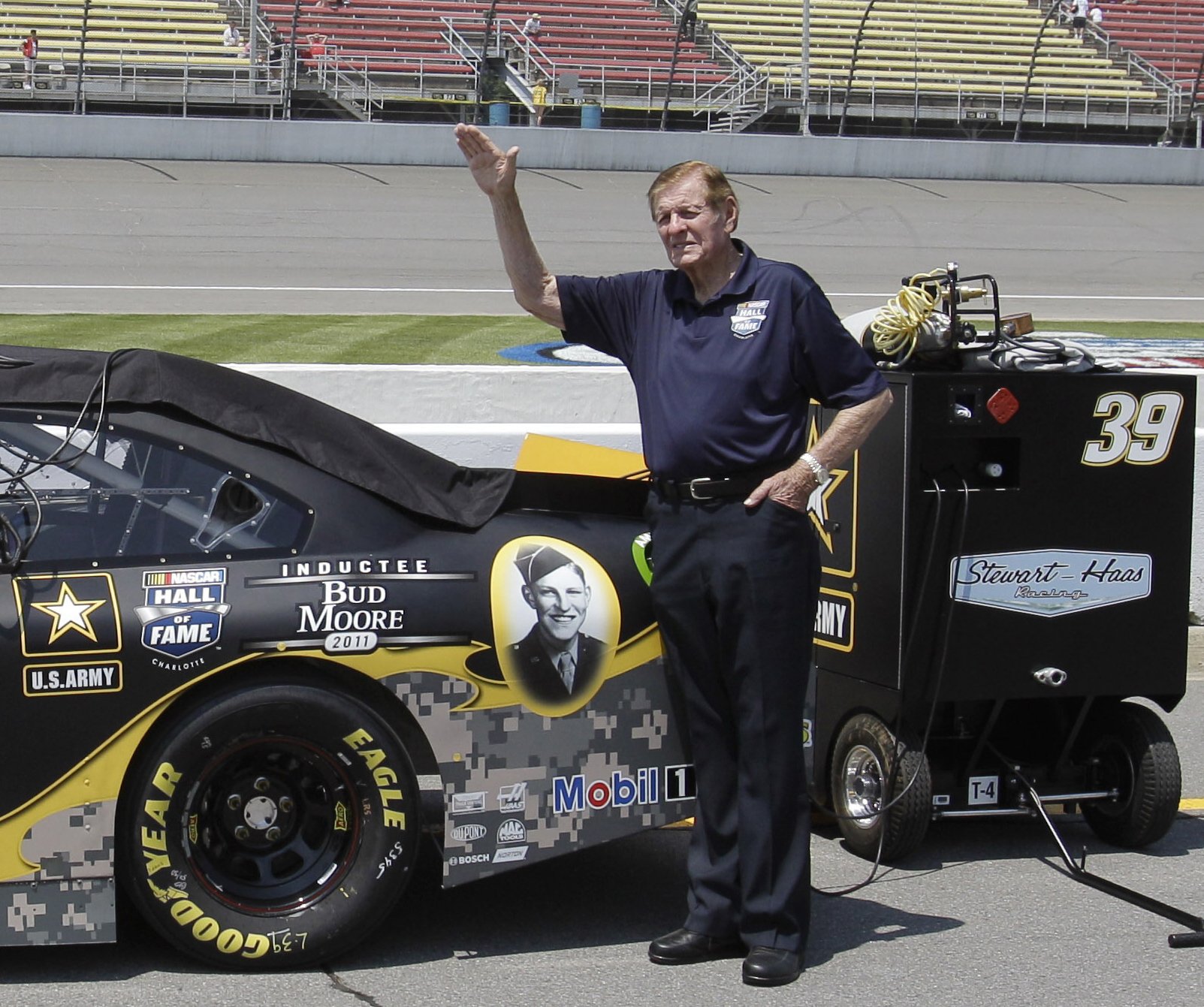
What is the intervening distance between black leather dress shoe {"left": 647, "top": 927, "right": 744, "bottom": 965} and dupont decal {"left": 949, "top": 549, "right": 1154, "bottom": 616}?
1334mm

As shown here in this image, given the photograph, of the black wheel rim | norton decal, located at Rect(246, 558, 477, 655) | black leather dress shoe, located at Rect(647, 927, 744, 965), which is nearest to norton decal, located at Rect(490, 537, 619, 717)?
norton decal, located at Rect(246, 558, 477, 655)

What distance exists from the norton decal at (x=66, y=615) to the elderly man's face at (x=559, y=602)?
995mm

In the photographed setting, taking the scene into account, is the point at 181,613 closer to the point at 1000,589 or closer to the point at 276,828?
the point at 276,828

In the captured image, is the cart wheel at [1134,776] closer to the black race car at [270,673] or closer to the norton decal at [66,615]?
the black race car at [270,673]

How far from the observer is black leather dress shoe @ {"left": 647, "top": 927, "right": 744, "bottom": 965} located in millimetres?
4008

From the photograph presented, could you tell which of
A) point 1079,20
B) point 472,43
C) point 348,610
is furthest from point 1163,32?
point 348,610

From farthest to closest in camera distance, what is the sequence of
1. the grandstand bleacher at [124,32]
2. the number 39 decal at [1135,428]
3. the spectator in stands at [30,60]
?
the grandstand bleacher at [124,32]
the spectator in stands at [30,60]
the number 39 decal at [1135,428]

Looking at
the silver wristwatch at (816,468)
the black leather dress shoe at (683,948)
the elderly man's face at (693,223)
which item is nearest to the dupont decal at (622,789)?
the black leather dress shoe at (683,948)

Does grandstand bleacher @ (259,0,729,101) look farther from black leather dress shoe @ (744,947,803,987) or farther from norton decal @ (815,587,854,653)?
black leather dress shoe @ (744,947,803,987)

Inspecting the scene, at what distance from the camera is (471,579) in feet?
13.0

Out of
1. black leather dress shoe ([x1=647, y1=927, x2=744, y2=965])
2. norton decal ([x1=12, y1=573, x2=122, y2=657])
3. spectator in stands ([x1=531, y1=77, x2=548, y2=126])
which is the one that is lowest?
black leather dress shoe ([x1=647, y1=927, x2=744, y2=965])

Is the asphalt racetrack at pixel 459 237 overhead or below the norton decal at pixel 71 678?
overhead

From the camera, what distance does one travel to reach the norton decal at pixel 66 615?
370 cm

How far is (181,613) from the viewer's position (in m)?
3.78
